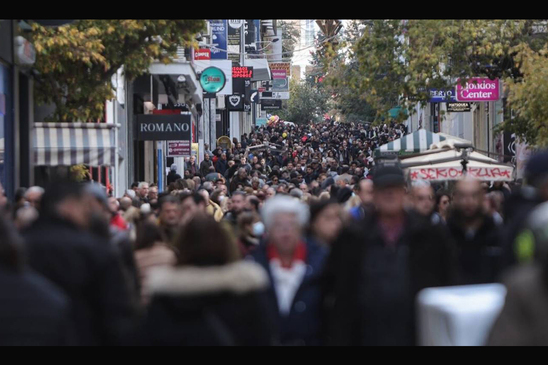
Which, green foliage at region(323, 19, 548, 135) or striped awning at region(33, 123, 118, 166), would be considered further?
green foliage at region(323, 19, 548, 135)

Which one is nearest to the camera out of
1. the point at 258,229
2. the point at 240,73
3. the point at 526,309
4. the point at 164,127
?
the point at 526,309

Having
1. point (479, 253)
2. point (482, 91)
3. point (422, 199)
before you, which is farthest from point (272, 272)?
point (482, 91)

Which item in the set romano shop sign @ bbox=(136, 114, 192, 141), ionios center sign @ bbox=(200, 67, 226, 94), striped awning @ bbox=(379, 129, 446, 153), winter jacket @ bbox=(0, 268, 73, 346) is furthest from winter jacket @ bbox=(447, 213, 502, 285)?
ionios center sign @ bbox=(200, 67, 226, 94)

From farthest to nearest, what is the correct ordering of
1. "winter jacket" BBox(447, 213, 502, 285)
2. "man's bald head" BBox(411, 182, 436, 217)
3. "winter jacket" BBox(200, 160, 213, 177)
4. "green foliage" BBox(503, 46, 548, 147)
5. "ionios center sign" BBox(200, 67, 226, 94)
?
"ionios center sign" BBox(200, 67, 226, 94) → "winter jacket" BBox(200, 160, 213, 177) → "green foliage" BBox(503, 46, 548, 147) → "man's bald head" BBox(411, 182, 436, 217) → "winter jacket" BBox(447, 213, 502, 285)

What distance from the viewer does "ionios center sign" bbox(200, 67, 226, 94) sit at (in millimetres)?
41344

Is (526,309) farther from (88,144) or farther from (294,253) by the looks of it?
(88,144)

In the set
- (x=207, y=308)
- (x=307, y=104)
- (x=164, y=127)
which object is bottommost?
(x=207, y=308)

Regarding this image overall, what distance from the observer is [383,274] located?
6.77m

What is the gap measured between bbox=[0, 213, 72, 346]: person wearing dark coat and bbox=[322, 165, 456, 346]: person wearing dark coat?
2163 millimetres

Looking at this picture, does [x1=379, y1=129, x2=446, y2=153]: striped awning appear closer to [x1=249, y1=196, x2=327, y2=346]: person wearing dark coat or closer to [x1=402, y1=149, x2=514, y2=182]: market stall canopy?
[x1=402, y1=149, x2=514, y2=182]: market stall canopy

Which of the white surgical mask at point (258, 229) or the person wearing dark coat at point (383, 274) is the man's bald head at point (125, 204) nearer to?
the white surgical mask at point (258, 229)

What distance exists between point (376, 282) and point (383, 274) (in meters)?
0.07
